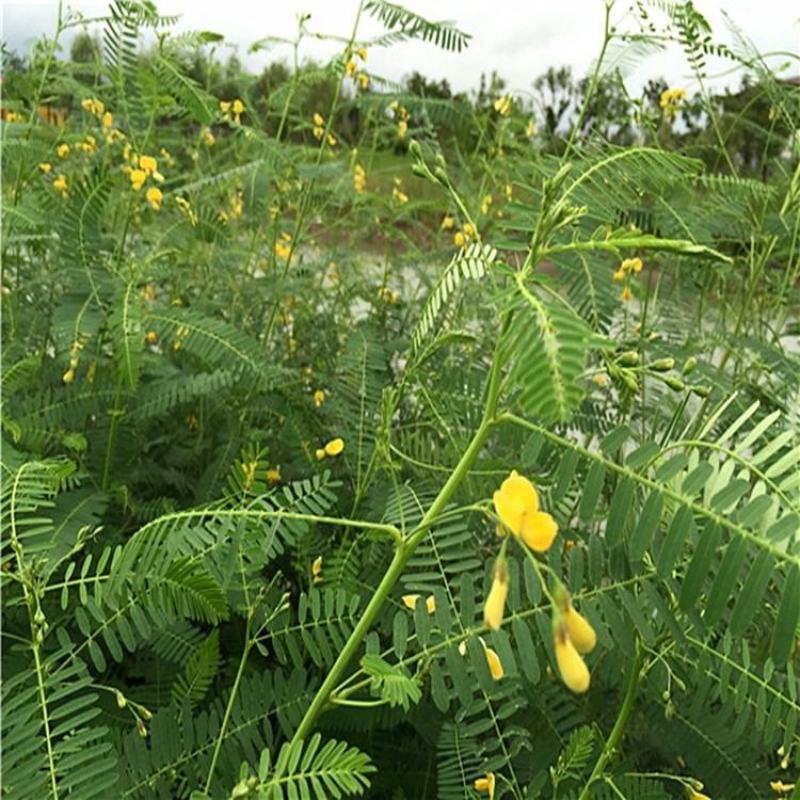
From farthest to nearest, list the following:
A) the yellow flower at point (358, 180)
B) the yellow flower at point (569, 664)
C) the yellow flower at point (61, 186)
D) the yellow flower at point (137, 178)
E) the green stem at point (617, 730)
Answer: the yellow flower at point (358, 180) < the yellow flower at point (61, 186) < the yellow flower at point (137, 178) < the green stem at point (617, 730) < the yellow flower at point (569, 664)

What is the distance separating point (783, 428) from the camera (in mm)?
1050

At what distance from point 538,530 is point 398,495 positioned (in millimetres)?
398

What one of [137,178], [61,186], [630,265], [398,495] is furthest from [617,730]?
[61,186]

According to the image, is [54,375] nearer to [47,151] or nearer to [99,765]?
[47,151]

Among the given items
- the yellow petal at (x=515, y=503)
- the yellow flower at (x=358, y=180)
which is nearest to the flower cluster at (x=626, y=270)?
the yellow petal at (x=515, y=503)

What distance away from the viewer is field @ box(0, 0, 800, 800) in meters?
0.59

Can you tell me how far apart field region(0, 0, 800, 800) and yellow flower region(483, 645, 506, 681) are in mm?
12

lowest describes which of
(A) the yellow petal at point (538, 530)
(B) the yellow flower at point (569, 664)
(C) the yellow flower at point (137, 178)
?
(B) the yellow flower at point (569, 664)

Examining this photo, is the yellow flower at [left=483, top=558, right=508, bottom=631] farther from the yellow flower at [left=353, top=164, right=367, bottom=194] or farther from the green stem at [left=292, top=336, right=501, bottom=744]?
the yellow flower at [left=353, top=164, right=367, bottom=194]

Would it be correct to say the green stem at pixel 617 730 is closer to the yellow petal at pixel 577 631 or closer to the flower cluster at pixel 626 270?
the yellow petal at pixel 577 631

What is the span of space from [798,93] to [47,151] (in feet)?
4.23

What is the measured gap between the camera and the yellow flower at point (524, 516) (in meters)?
0.48

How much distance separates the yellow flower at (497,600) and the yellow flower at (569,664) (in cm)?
3

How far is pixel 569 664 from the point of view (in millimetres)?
447
